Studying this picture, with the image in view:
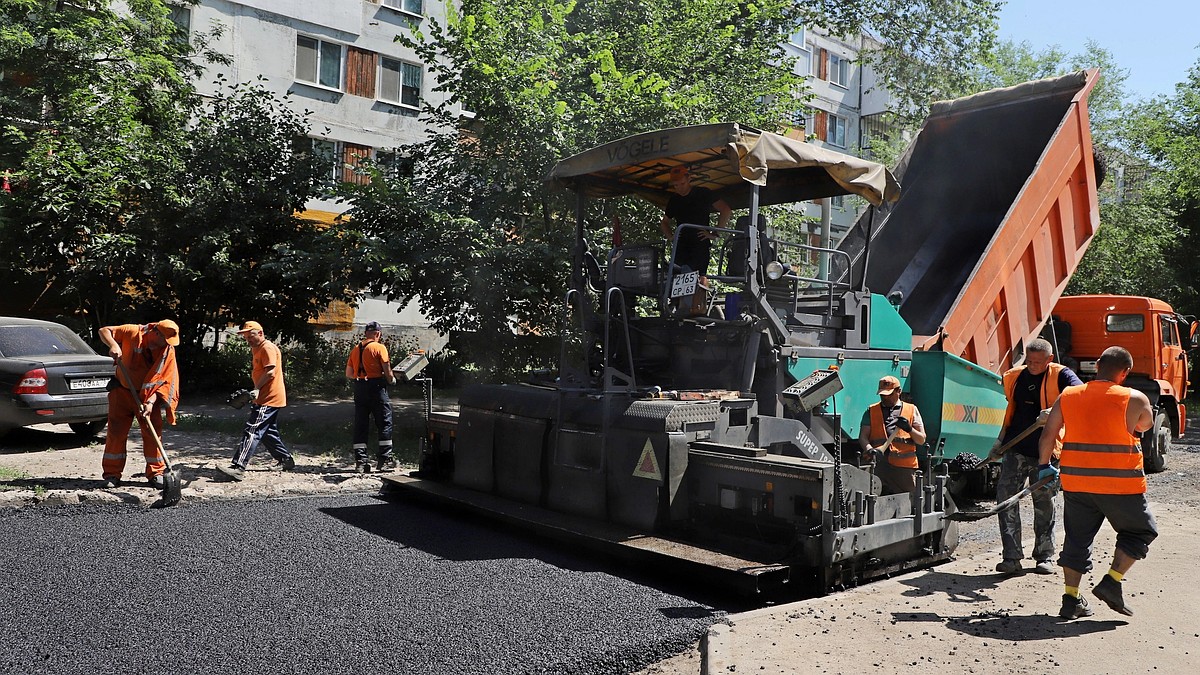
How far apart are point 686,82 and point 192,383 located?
868cm

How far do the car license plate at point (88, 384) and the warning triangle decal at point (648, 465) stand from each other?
21.2ft

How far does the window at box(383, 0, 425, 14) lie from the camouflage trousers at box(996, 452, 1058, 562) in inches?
802

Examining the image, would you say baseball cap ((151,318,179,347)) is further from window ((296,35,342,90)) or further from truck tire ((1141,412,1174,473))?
window ((296,35,342,90))

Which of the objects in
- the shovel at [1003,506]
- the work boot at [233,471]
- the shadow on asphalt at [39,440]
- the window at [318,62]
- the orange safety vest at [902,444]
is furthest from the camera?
the window at [318,62]

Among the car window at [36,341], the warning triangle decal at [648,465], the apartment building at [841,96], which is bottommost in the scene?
the warning triangle decal at [648,465]

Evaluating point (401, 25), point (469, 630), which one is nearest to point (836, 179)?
point (469, 630)

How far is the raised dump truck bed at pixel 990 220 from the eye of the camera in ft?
25.9

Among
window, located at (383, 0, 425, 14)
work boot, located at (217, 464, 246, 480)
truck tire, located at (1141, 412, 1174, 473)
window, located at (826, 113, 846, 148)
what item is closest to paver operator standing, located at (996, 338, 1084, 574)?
truck tire, located at (1141, 412, 1174, 473)

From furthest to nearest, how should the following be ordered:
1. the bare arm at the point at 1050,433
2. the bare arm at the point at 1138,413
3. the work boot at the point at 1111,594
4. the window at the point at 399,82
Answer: the window at the point at 399,82
the bare arm at the point at 1050,433
the bare arm at the point at 1138,413
the work boot at the point at 1111,594

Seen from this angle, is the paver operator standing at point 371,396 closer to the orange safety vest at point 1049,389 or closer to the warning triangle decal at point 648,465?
the warning triangle decal at point 648,465

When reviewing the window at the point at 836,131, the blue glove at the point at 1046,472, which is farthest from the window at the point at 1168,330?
the window at the point at 836,131

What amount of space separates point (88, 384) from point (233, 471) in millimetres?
2419

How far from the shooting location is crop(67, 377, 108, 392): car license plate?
29.2 feet

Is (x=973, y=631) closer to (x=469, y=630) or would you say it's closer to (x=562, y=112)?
(x=469, y=630)
